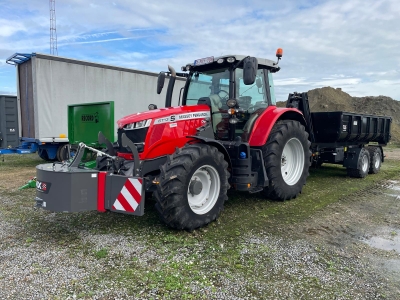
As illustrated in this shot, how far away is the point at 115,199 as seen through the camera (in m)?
4.18

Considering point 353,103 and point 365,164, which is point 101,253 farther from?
point 353,103

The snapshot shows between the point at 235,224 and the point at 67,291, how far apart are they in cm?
253

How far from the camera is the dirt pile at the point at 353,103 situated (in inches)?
1243

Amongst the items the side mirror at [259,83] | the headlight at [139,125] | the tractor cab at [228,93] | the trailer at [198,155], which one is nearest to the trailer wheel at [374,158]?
the trailer at [198,155]

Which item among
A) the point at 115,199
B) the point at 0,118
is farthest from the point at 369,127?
the point at 0,118

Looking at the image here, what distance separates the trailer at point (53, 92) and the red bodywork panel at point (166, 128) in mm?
6147

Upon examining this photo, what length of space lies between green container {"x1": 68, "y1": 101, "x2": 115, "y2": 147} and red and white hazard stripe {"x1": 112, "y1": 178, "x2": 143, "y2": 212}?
4.70 feet

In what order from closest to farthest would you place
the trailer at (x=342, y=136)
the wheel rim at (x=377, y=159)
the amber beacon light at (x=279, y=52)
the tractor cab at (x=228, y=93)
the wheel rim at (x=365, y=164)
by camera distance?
the tractor cab at (x=228, y=93), the amber beacon light at (x=279, y=52), the trailer at (x=342, y=136), the wheel rim at (x=365, y=164), the wheel rim at (x=377, y=159)

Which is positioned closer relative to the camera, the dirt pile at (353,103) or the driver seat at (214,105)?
the driver seat at (214,105)

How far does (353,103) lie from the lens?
1337 inches

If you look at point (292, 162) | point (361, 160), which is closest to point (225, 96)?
point (292, 162)

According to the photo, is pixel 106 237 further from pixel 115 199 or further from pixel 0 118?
pixel 0 118

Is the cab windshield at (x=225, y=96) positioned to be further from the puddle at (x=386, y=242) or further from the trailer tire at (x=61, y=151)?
the trailer tire at (x=61, y=151)

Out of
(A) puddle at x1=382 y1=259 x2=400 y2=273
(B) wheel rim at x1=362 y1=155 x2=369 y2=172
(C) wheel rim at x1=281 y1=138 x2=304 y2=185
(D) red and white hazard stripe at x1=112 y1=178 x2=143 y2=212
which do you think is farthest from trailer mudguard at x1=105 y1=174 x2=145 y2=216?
(B) wheel rim at x1=362 y1=155 x2=369 y2=172
